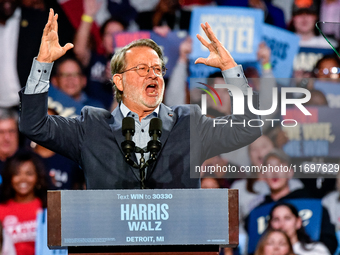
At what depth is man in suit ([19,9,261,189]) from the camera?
1.86m

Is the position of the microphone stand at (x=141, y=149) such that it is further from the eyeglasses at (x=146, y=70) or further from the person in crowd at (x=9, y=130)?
the person in crowd at (x=9, y=130)

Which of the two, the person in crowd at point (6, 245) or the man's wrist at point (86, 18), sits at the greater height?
the man's wrist at point (86, 18)

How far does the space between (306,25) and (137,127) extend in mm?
2791

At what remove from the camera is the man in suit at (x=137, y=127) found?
1.86m

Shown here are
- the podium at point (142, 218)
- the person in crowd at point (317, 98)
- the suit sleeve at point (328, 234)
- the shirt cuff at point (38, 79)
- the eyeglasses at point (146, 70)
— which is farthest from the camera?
the suit sleeve at point (328, 234)

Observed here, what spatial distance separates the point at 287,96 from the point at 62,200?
1.09 m

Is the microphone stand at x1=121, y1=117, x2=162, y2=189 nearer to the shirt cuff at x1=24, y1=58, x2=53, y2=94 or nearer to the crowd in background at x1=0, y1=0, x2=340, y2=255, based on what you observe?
the shirt cuff at x1=24, y1=58, x2=53, y2=94

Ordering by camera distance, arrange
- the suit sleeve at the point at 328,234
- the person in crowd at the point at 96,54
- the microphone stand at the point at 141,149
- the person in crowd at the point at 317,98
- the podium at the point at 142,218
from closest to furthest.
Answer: the podium at the point at 142,218, the microphone stand at the point at 141,149, the person in crowd at the point at 317,98, the suit sleeve at the point at 328,234, the person in crowd at the point at 96,54

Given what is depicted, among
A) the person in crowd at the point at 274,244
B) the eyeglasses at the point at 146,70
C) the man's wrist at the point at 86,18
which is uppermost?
the man's wrist at the point at 86,18

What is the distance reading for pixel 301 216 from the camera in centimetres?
394

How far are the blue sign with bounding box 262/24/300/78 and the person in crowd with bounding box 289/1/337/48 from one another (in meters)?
0.08

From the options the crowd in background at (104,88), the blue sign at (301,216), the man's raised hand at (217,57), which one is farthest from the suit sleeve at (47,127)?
the blue sign at (301,216)

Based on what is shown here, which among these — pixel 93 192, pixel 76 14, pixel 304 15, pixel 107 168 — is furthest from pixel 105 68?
pixel 93 192

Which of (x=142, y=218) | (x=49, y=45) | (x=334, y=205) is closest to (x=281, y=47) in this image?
(x=334, y=205)
